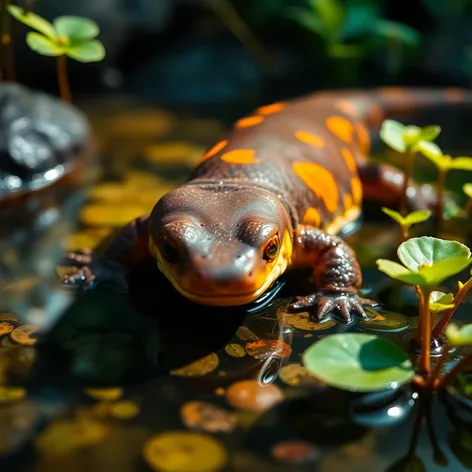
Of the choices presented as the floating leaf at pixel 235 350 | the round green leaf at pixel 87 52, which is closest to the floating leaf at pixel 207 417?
the floating leaf at pixel 235 350

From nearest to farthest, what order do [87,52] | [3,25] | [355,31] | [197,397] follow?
[197,397] → [87,52] → [3,25] → [355,31]

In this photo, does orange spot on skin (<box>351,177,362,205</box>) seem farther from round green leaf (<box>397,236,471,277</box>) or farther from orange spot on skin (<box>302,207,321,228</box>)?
round green leaf (<box>397,236,471,277</box>)

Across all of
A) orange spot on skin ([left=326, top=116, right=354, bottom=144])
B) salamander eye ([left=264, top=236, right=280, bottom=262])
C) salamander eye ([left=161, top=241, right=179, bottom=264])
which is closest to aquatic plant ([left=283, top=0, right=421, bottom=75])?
orange spot on skin ([left=326, top=116, right=354, bottom=144])

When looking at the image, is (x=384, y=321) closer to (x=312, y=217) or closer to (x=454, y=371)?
(x=454, y=371)

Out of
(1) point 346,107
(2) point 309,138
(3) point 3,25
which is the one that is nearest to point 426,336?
(2) point 309,138

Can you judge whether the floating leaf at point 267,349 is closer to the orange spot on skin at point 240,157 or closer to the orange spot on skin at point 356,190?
the orange spot on skin at point 240,157

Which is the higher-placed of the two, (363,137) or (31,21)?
(31,21)

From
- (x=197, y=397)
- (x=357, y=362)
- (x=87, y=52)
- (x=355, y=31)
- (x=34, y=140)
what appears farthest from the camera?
(x=355, y=31)
